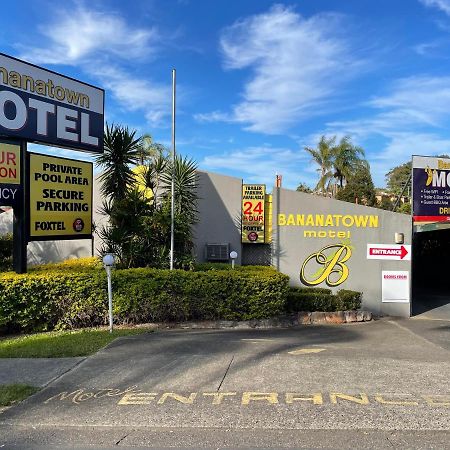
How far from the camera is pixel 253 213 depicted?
16219 millimetres

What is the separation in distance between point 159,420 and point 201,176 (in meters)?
11.7

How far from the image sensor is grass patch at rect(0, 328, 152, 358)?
7.68 m

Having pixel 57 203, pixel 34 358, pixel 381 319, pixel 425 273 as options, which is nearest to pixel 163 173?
pixel 57 203

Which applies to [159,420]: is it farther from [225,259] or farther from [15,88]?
[225,259]

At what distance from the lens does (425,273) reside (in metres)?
29.8

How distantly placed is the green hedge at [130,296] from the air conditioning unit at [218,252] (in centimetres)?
365

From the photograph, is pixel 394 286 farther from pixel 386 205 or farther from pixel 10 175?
pixel 386 205

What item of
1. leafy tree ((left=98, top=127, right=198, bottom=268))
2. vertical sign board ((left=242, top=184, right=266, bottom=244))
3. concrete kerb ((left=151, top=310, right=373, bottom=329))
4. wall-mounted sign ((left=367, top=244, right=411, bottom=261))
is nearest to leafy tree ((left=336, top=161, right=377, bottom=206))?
wall-mounted sign ((left=367, top=244, right=411, bottom=261))

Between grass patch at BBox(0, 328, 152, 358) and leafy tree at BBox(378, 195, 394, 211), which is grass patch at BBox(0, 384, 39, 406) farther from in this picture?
leafy tree at BBox(378, 195, 394, 211)

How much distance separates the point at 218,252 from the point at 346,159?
92.0ft

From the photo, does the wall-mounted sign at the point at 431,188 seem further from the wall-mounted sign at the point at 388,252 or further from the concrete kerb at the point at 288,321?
the concrete kerb at the point at 288,321

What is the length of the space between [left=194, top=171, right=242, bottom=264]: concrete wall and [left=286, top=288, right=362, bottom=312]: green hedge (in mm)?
2588

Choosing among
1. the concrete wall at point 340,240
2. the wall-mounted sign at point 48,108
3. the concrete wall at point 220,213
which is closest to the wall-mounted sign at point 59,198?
the wall-mounted sign at point 48,108

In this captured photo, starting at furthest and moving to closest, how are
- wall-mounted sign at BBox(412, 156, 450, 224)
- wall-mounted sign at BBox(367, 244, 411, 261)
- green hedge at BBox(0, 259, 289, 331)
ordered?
wall-mounted sign at BBox(412, 156, 450, 224) → wall-mounted sign at BBox(367, 244, 411, 261) → green hedge at BBox(0, 259, 289, 331)
